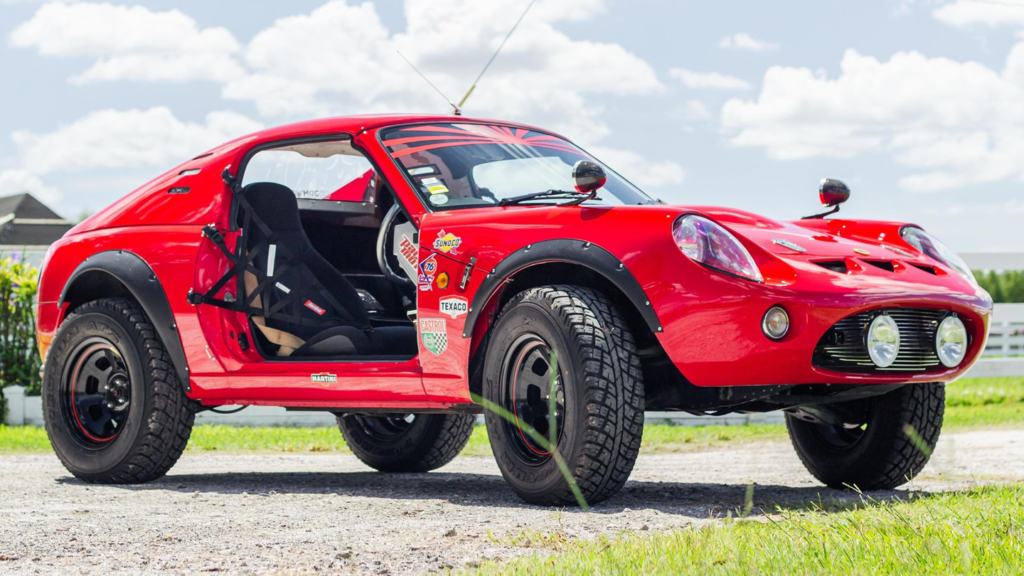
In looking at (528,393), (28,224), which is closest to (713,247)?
(528,393)

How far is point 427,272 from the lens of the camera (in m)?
5.00

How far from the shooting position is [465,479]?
6.48 meters

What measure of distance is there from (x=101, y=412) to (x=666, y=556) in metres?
3.94

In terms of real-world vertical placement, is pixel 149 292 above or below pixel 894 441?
above

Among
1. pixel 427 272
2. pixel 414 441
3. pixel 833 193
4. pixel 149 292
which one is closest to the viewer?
pixel 427 272

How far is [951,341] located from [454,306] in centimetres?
197

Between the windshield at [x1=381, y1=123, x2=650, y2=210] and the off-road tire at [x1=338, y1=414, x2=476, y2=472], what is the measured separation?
6.19 ft

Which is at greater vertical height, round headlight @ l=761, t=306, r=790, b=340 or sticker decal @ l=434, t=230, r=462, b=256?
sticker decal @ l=434, t=230, r=462, b=256

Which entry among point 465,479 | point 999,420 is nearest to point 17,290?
point 465,479

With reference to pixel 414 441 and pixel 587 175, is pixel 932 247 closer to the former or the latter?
pixel 587 175

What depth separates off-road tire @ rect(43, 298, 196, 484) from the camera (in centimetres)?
590

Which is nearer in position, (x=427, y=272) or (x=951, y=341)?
(x=951, y=341)

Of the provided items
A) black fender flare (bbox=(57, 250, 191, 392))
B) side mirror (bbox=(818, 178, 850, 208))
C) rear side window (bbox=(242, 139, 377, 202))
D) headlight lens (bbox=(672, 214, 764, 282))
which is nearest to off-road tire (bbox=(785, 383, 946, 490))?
side mirror (bbox=(818, 178, 850, 208))

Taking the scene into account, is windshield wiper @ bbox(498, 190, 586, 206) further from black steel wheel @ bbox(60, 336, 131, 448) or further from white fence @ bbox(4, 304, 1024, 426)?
white fence @ bbox(4, 304, 1024, 426)
